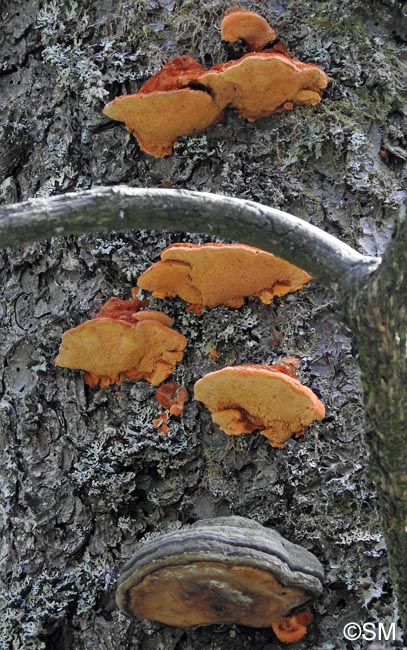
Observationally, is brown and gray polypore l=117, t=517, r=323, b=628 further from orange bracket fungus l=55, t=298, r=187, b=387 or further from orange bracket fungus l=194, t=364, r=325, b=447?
orange bracket fungus l=55, t=298, r=187, b=387

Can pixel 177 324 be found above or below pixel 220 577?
above

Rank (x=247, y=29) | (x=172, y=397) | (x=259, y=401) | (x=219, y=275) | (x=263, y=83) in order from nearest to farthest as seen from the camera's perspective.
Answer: (x=259, y=401) → (x=219, y=275) → (x=172, y=397) → (x=263, y=83) → (x=247, y=29)

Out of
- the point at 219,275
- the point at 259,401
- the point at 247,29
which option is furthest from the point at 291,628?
the point at 247,29

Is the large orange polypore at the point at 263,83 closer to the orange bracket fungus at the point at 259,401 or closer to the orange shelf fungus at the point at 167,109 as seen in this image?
the orange shelf fungus at the point at 167,109

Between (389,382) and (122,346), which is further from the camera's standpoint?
(122,346)

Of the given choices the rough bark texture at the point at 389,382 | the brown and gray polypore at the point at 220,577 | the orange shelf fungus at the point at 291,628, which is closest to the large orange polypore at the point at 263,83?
the rough bark texture at the point at 389,382

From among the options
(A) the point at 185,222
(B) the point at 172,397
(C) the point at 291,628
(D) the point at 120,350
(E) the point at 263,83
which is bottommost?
(C) the point at 291,628

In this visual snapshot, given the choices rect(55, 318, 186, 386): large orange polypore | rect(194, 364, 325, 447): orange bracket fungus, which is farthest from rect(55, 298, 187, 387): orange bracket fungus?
rect(194, 364, 325, 447): orange bracket fungus

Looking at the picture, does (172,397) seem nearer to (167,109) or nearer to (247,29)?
(167,109)

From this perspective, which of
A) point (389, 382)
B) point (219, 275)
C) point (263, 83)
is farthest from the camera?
point (263, 83)
